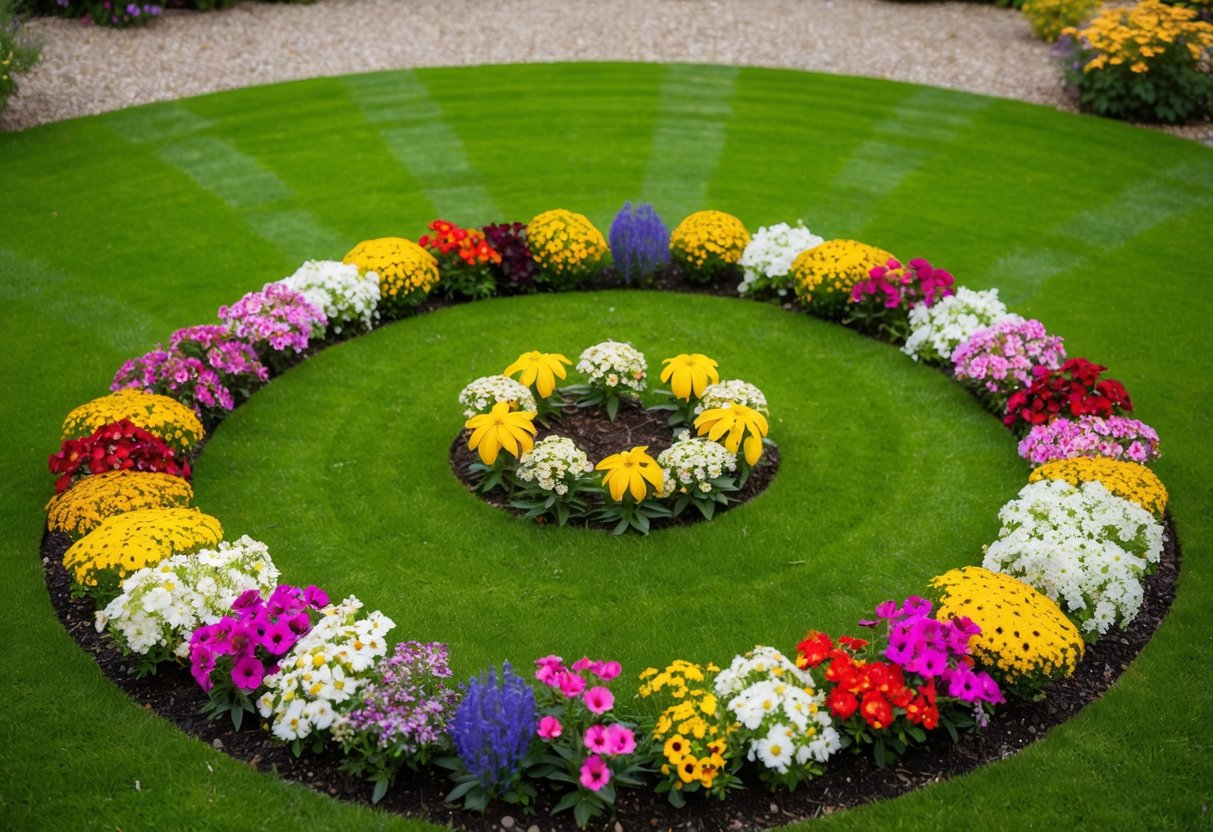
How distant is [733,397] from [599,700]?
149 inches


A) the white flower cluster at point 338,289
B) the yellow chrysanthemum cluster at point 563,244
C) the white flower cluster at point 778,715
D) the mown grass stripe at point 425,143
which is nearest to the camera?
the white flower cluster at point 778,715

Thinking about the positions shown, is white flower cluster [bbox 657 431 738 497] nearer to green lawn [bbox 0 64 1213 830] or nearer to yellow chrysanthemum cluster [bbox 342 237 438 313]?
green lawn [bbox 0 64 1213 830]

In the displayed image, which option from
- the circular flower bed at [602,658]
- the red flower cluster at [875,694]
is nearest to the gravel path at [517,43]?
the circular flower bed at [602,658]

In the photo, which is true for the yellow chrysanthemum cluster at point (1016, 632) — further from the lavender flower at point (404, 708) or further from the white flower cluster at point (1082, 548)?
the lavender flower at point (404, 708)

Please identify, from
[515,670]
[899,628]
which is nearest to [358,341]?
[515,670]

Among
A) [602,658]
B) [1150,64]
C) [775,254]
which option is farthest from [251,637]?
[1150,64]

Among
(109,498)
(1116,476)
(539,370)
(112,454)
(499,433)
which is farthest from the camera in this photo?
(539,370)

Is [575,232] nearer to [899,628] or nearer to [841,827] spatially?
[899,628]

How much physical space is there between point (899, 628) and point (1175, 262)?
27.3ft

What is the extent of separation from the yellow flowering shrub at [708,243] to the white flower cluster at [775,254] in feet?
0.70

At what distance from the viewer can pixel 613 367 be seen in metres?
10.0

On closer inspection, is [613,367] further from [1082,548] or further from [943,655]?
[943,655]

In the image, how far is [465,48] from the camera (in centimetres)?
2045

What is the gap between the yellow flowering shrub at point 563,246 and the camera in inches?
488
